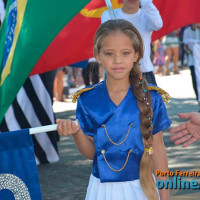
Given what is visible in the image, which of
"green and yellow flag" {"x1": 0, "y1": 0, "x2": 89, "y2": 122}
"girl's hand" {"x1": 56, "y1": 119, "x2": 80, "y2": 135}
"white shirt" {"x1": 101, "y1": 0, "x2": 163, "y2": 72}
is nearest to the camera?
"girl's hand" {"x1": 56, "y1": 119, "x2": 80, "y2": 135}

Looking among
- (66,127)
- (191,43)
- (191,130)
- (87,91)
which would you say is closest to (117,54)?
(87,91)

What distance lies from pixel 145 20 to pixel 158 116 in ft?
8.92

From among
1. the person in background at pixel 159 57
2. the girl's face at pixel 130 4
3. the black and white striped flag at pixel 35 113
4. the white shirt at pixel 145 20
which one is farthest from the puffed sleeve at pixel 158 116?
the person in background at pixel 159 57

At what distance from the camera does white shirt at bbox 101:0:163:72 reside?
212 inches

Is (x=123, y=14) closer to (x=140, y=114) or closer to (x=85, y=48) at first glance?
(x=85, y=48)

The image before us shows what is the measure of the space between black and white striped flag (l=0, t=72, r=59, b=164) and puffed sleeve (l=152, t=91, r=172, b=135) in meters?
3.44

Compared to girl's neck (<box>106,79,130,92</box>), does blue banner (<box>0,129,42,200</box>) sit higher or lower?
lower

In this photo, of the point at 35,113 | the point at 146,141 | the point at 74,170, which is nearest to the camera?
the point at 146,141

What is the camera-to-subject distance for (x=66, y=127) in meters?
2.75

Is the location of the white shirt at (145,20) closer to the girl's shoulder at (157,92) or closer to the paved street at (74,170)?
the paved street at (74,170)

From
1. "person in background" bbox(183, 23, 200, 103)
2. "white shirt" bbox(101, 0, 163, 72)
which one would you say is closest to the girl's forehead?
"white shirt" bbox(101, 0, 163, 72)

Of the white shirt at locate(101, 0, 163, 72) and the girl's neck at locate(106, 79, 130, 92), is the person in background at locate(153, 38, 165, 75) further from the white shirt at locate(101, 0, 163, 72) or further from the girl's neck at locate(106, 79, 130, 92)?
the girl's neck at locate(106, 79, 130, 92)

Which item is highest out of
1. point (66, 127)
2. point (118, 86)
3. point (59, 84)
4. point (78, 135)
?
point (118, 86)

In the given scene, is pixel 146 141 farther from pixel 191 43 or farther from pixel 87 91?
pixel 191 43
